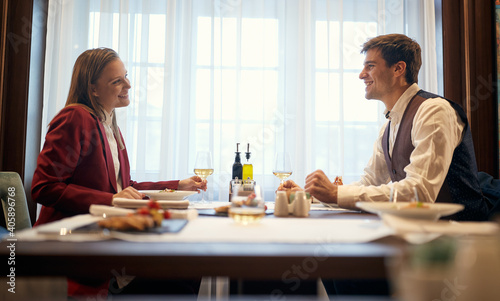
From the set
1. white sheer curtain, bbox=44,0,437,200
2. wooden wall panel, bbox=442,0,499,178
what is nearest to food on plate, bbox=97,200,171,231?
white sheer curtain, bbox=44,0,437,200

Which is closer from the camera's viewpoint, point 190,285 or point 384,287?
point 384,287

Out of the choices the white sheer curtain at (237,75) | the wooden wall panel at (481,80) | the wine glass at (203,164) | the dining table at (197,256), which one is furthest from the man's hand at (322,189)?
the wooden wall panel at (481,80)

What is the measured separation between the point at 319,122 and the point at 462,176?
1.62 m

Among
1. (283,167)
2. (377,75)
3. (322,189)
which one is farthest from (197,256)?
(377,75)

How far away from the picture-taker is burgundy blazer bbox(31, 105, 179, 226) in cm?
140

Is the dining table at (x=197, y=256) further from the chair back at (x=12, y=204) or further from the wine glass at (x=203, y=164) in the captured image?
the chair back at (x=12, y=204)

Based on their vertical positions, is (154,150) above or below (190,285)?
above

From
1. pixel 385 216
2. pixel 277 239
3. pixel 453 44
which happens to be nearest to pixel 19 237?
pixel 277 239

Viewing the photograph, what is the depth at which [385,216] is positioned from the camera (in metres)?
0.93

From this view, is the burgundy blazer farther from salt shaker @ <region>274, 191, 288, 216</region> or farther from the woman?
salt shaker @ <region>274, 191, 288, 216</region>

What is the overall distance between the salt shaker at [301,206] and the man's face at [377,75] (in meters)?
1.03

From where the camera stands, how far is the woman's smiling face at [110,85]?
1842mm

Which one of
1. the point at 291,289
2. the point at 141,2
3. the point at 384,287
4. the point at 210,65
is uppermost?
the point at 141,2

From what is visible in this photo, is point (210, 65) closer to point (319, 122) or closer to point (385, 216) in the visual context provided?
point (319, 122)
